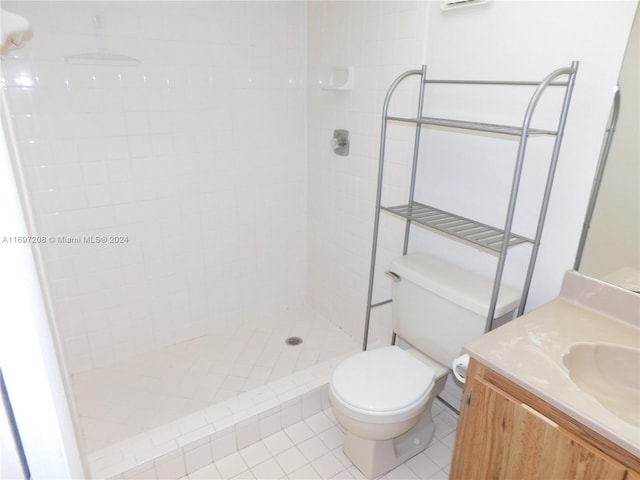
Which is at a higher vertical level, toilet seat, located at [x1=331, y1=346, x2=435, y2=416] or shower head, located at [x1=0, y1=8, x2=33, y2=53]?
shower head, located at [x1=0, y1=8, x2=33, y2=53]

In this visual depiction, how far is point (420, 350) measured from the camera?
179 centimetres

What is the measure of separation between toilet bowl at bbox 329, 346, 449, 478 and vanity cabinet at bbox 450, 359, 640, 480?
0.24 meters

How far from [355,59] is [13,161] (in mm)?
1889

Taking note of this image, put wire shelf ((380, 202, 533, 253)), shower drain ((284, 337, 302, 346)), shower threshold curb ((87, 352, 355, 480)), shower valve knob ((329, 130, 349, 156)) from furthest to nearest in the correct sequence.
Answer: shower drain ((284, 337, 302, 346)), shower valve knob ((329, 130, 349, 156)), shower threshold curb ((87, 352, 355, 480)), wire shelf ((380, 202, 533, 253))

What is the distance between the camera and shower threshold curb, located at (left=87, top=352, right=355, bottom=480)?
1.57 metres

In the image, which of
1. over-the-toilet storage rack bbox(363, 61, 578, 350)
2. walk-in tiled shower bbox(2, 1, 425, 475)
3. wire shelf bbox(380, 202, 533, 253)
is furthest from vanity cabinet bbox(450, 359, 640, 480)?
walk-in tiled shower bbox(2, 1, 425, 475)

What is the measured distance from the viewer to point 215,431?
Answer: 67.5 inches

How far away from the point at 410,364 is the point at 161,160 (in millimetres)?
1500

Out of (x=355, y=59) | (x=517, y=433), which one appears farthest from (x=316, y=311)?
(x=517, y=433)

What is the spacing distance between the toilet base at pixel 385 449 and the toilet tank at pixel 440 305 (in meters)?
0.36

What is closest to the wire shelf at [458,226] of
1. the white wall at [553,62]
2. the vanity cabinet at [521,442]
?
the white wall at [553,62]

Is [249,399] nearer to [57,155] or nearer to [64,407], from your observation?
[57,155]

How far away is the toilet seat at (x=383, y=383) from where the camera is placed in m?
1.46

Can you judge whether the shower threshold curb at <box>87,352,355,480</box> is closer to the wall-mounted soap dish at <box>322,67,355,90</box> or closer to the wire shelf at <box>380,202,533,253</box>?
the wire shelf at <box>380,202,533,253</box>
